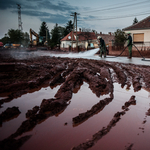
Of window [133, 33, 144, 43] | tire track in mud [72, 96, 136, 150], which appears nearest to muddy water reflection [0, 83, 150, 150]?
tire track in mud [72, 96, 136, 150]

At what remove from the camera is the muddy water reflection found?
2.02 m

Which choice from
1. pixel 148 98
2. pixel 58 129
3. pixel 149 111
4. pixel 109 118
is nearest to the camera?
pixel 58 129

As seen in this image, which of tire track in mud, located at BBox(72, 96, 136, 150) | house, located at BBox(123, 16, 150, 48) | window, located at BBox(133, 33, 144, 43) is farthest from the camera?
window, located at BBox(133, 33, 144, 43)

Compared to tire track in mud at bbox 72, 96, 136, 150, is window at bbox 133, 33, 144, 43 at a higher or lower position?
higher

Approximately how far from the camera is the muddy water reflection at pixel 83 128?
2.02 meters

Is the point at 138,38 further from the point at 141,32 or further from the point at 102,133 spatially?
the point at 102,133

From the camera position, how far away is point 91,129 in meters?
2.36

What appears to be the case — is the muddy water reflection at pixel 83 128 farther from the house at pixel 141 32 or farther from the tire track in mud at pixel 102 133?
the house at pixel 141 32

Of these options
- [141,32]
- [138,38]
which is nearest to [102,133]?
[141,32]

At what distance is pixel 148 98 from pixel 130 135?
6.18ft

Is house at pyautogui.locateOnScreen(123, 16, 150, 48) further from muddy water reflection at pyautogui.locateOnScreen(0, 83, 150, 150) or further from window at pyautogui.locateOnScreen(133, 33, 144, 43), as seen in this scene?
muddy water reflection at pyautogui.locateOnScreen(0, 83, 150, 150)

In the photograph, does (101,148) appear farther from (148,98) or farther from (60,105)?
(148,98)

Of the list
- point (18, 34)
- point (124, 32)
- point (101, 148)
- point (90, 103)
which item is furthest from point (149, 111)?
point (18, 34)

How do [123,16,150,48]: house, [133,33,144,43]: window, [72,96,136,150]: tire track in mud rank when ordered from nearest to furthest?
[72,96,136,150]: tire track in mud, [123,16,150,48]: house, [133,33,144,43]: window
